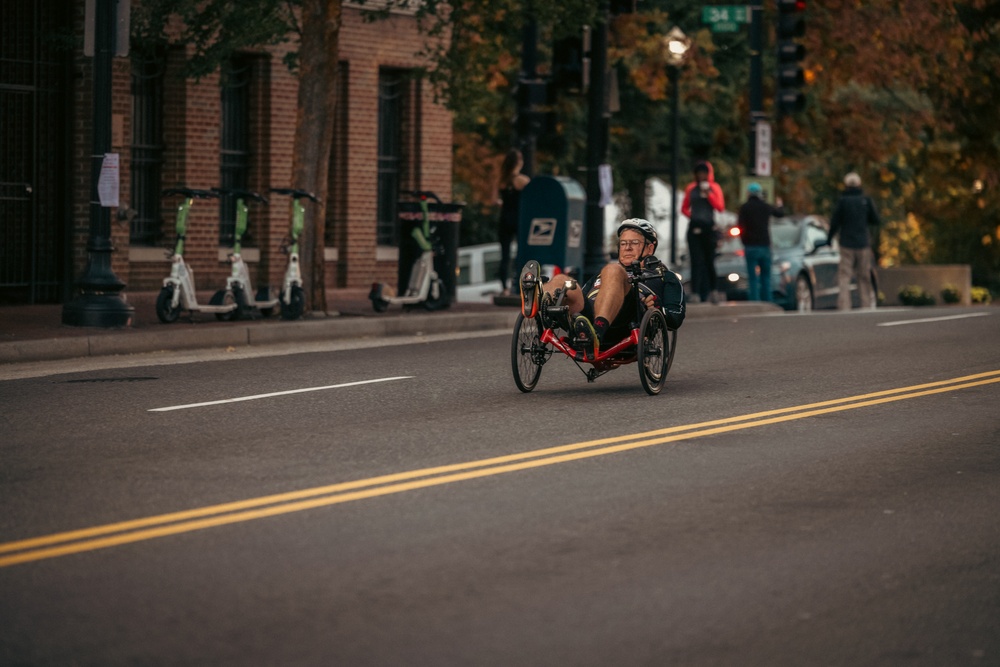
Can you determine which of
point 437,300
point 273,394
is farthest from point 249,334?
point 273,394

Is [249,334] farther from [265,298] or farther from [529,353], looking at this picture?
[529,353]

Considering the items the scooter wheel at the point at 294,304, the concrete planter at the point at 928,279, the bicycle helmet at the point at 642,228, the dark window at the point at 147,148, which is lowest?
the scooter wheel at the point at 294,304

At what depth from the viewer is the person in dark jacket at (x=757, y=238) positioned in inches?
961

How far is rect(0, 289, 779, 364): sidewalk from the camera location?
1616 cm

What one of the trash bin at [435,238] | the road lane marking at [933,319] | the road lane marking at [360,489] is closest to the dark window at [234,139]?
the trash bin at [435,238]

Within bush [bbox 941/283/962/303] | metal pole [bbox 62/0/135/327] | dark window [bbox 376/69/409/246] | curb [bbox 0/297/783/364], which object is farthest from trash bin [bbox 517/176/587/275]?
bush [bbox 941/283/962/303]

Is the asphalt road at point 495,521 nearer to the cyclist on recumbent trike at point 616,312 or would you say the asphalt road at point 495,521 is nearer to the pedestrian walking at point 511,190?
the cyclist on recumbent trike at point 616,312

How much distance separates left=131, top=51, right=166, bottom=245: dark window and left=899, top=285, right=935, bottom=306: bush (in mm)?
16591

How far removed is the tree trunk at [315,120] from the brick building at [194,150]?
1444 mm

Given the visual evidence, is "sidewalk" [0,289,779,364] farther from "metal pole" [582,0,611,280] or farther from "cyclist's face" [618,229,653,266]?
"cyclist's face" [618,229,653,266]

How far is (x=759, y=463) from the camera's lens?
9695 millimetres

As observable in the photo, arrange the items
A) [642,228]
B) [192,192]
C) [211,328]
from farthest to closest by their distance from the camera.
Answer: [192,192]
[211,328]
[642,228]

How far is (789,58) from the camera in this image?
27969 millimetres

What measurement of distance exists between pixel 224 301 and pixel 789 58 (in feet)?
40.9
